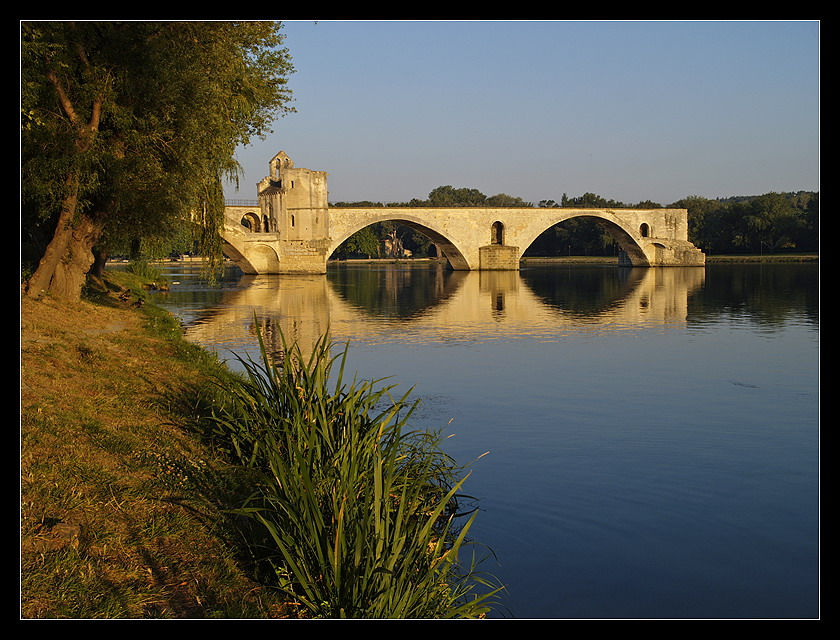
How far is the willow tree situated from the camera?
12344 mm

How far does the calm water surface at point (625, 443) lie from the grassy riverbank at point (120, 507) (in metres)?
1.25

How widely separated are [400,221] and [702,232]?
97.5ft

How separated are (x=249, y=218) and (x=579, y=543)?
157 feet

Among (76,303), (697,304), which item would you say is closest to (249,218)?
(697,304)

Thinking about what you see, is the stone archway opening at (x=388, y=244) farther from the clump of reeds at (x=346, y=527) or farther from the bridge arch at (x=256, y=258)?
the clump of reeds at (x=346, y=527)

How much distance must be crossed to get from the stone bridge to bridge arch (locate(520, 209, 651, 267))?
0.07 meters

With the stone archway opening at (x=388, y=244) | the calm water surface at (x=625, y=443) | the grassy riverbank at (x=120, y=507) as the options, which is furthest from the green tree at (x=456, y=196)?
the grassy riverbank at (x=120, y=507)

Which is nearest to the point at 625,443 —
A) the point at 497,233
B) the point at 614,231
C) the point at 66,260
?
the point at 66,260

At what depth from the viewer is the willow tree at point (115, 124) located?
12.3 metres

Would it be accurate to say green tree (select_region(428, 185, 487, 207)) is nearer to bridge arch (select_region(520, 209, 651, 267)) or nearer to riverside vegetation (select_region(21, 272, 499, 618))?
bridge arch (select_region(520, 209, 651, 267))

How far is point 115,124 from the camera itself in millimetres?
13008

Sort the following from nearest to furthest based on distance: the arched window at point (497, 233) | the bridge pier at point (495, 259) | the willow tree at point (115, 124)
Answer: the willow tree at point (115, 124)
the bridge pier at point (495, 259)
the arched window at point (497, 233)

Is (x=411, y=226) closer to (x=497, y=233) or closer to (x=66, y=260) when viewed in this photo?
(x=497, y=233)

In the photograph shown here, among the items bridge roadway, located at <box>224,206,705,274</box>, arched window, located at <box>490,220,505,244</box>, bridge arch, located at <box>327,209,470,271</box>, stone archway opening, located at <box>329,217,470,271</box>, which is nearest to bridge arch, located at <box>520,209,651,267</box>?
bridge roadway, located at <box>224,206,705,274</box>
